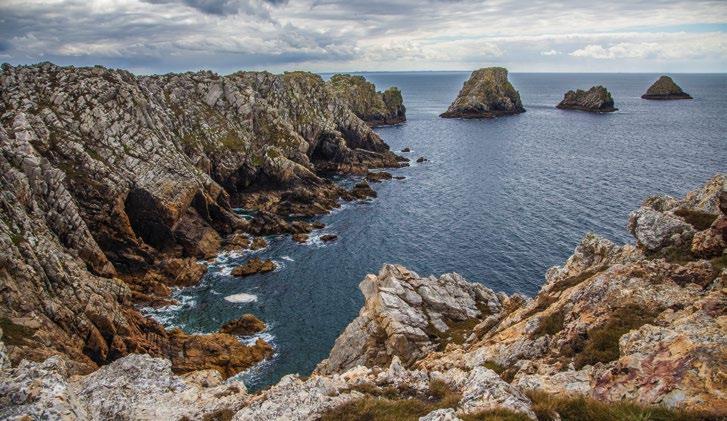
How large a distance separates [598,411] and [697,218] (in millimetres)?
20127

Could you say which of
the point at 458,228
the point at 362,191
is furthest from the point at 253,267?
the point at 362,191

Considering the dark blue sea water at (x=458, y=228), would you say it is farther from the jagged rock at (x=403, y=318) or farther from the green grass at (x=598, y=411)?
the green grass at (x=598, y=411)

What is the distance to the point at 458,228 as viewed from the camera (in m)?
86.8

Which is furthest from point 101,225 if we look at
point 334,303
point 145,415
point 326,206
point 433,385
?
point 433,385

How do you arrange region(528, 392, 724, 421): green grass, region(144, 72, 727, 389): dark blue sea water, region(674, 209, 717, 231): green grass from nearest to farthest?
region(528, 392, 724, 421): green grass < region(674, 209, 717, 231): green grass < region(144, 72, 727, 389): dark blue sea water

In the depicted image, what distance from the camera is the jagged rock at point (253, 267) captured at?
68.3 metres

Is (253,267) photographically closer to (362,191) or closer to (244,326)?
(244,326)

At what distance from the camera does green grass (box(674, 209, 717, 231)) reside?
29688mm

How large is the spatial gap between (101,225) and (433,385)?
58.9m

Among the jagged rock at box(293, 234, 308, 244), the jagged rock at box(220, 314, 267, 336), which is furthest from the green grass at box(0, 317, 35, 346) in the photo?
the jagged rock at box(293, 234, 308, 244)

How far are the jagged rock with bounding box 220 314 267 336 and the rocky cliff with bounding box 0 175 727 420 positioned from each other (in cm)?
2076

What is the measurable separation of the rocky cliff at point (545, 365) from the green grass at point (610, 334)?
7cm

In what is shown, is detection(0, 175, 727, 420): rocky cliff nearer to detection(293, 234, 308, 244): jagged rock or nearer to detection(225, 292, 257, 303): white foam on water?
detection(225, 292, 257, 303): white foam on water

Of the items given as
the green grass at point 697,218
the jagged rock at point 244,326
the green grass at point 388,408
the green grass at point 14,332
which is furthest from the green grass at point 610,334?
the jagged rock at point 244,326
